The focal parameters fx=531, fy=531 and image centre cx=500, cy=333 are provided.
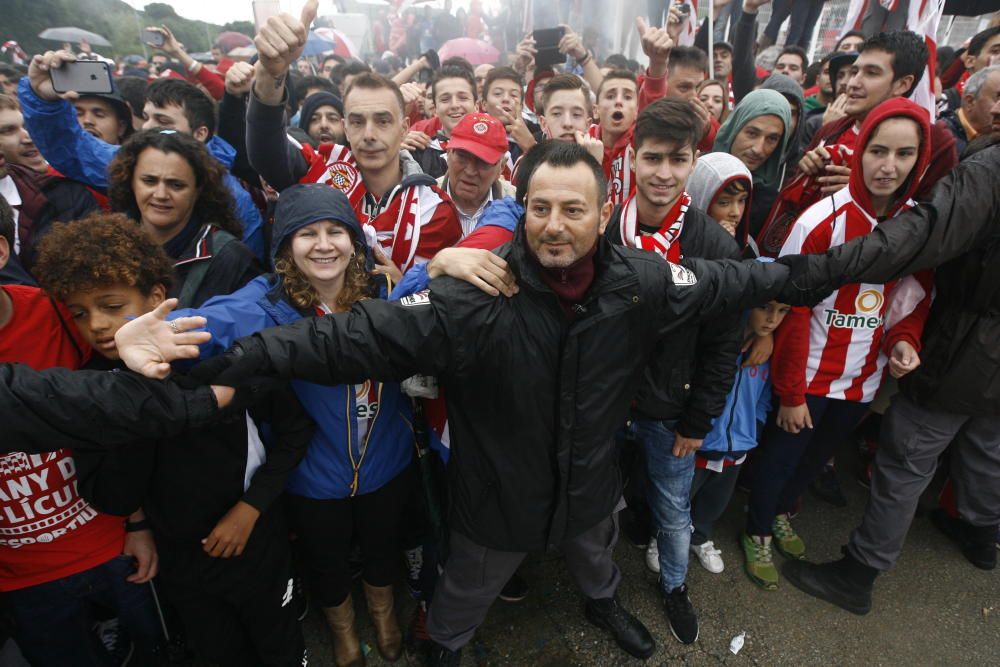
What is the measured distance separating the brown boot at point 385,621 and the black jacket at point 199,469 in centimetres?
89

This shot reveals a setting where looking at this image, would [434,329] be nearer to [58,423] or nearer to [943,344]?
[58,423]

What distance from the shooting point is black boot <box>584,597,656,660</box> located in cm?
260

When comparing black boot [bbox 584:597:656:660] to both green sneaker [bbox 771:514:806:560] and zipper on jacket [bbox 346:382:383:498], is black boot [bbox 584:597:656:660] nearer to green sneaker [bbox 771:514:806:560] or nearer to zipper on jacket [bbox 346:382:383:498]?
green sneaker [bbox 771:514:806:560]

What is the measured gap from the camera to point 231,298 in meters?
1.96

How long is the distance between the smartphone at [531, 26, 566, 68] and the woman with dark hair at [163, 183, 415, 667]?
3807 mm

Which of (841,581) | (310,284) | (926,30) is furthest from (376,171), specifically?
(926,30)

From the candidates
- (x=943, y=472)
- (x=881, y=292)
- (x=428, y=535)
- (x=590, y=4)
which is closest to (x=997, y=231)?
(x=881, y=292)

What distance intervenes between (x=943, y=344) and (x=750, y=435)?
1.00 m

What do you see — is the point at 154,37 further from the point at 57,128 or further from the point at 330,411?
the point at 330,411

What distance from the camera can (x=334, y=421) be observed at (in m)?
2.14

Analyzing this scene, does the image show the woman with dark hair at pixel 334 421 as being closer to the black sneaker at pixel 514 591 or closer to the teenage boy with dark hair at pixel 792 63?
the black sneaker at pixel 514 591

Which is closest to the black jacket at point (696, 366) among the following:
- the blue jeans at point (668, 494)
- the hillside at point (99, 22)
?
the blue jeans at point (668, 494)

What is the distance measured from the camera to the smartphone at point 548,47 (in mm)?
5145

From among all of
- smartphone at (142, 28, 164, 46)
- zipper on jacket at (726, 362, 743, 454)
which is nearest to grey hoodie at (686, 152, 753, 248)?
zipper on jacket at (726, 362, 743, 454)
